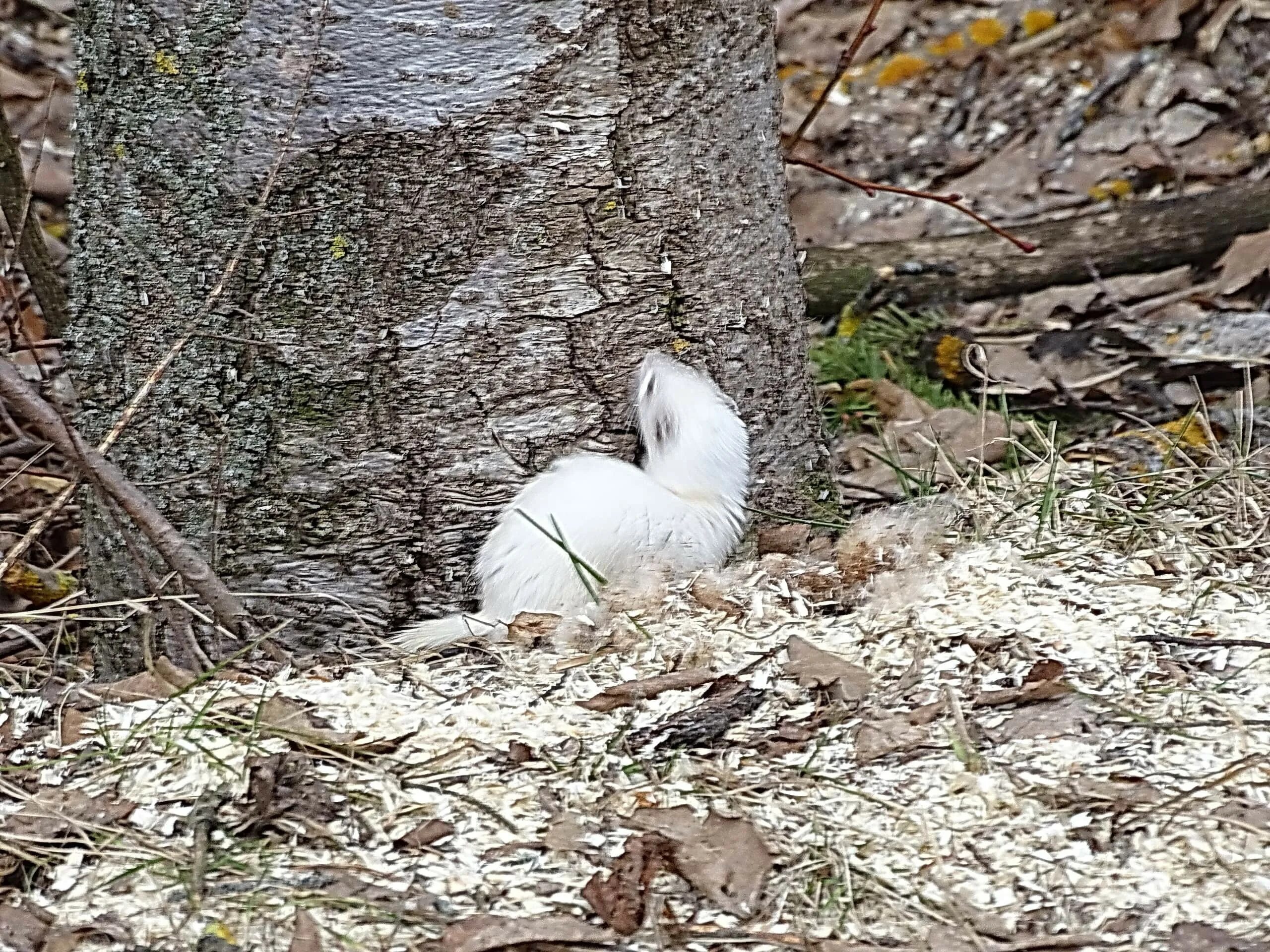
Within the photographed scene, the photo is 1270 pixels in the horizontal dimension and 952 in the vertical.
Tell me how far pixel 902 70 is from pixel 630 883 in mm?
4933

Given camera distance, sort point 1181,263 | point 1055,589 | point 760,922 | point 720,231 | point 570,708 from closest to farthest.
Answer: point 760,922 < point 570,708 < point 1055,589 < point 720,231 < point 1181,263

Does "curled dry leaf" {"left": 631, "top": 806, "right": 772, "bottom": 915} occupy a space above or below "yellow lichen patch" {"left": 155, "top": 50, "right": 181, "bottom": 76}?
below

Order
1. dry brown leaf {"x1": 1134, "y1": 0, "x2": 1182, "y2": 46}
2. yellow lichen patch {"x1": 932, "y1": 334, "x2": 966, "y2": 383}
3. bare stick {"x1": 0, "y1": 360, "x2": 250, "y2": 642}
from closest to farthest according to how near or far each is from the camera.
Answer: bare stick {"x1": 0, "y1": 360, "x2": 250, "y2": 642}
yellow lichen patch {"x1": 932, "y1": 334, "x2": 966, "y2": 383}
dry brown leaf {"x1": 1134, "y1": 0, "x2": 1182, "y2": 46}

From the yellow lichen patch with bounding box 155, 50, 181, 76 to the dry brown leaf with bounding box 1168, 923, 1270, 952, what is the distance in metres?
1.81

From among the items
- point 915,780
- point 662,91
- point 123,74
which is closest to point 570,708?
point 915,780

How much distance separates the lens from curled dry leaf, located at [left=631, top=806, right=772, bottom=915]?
5.38 ft

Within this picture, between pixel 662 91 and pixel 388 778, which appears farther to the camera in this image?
pixel 662 91

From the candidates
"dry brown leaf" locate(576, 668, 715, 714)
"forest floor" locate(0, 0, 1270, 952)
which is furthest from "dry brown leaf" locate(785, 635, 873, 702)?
"dry brown leaf" locate(576, 668, 715, 714)

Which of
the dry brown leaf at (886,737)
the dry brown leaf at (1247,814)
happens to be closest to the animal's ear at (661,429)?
the dry brown leaf at (886,737)

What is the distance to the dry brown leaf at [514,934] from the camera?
157 cm

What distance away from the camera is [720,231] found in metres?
2.47

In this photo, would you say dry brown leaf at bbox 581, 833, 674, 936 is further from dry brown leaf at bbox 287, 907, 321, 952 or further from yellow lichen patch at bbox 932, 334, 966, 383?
yellow lichen patch at bbox 932, 334, 966, 383

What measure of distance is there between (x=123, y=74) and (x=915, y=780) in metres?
1.59

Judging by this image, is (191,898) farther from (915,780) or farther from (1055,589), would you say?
(1055,589)
